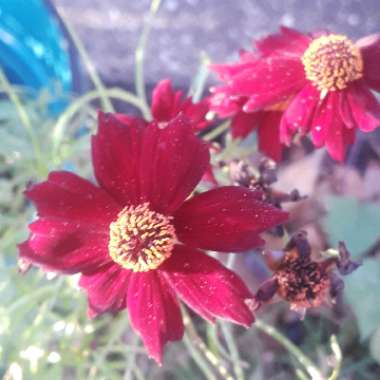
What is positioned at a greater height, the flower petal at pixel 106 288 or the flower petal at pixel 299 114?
the flower petal at pixel 299 114

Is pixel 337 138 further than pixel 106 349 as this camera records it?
No

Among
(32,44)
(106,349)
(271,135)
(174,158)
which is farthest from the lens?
(32,44)

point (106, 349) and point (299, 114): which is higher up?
point (299, 114)

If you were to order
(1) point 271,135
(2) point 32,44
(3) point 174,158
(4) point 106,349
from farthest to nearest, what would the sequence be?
(2) point 32,44 < (4) point 106,349 < (1) point 271,135 < (3) point 174,158

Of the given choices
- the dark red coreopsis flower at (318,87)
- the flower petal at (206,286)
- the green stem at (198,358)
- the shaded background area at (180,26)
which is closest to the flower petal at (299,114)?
the dark red coreopsis flower at (318,87)

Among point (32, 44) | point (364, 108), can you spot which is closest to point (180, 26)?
point (32, 44)

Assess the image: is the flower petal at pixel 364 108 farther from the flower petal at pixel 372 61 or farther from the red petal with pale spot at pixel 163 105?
the red petal with pale spot at pixel 163 105

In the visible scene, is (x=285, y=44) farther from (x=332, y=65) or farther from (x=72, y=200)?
(x=72, y=200)

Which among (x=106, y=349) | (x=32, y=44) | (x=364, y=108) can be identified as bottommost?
(x=106, y=349)
